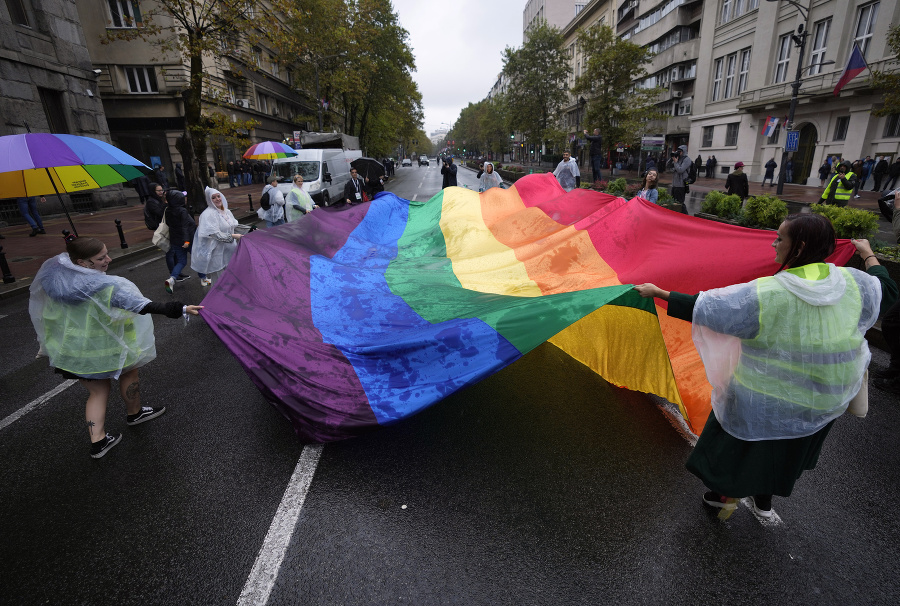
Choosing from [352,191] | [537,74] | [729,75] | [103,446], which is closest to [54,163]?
[103,446]

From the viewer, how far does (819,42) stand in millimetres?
23891

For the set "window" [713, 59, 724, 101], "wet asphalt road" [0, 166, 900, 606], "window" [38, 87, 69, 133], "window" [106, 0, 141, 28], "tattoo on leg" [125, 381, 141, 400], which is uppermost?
"window" [106, 0, 141, 28]

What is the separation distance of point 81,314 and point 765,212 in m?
10.1

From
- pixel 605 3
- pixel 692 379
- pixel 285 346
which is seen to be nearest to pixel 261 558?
pixel 285 346

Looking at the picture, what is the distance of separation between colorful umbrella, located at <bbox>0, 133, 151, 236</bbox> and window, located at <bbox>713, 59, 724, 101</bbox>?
3854 centimetres

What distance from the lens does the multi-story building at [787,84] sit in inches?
831

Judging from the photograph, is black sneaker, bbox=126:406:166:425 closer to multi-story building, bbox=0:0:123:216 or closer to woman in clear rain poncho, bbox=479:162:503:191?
woman in clear rain poncho, bbox=479:162:503:191

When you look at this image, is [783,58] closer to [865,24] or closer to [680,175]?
[865,24]

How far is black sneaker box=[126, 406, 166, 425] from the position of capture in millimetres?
4211

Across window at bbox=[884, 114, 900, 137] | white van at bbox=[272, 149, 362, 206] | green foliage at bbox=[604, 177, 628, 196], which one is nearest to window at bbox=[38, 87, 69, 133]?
white van at bbox=[272, 149, 362, 206]

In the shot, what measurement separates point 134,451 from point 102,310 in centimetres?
127

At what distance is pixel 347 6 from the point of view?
3372 cm

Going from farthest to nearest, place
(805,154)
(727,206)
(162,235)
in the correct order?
1. (805,154)
2. (727,206)
3. (162,235)

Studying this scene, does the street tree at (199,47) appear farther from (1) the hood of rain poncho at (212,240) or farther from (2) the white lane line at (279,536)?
(2) the white lane line at (279,536)
